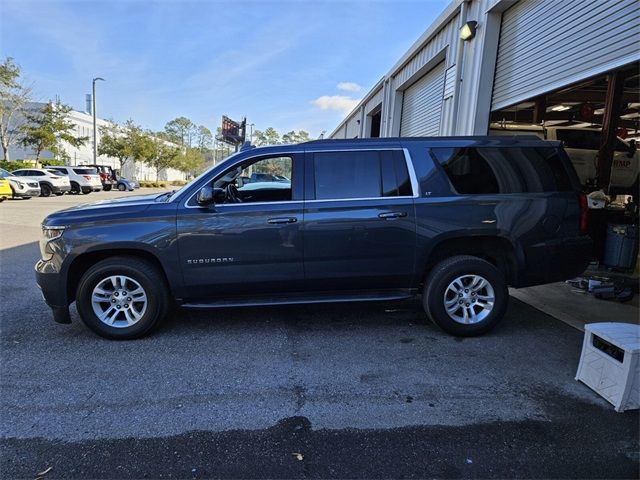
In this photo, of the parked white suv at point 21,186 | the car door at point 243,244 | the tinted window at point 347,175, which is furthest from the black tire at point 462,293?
the parked white suv at point 21,186

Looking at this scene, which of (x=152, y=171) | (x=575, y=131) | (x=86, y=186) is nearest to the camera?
(x=575, y=131)

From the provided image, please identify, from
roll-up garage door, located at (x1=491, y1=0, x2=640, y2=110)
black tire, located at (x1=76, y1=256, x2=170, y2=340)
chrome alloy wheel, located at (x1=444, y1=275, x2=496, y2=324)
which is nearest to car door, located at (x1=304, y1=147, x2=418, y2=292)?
chrome alloy wheel, located at (x1=444, y1=275, x2=496, y2=324)

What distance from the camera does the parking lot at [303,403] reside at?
267 cm

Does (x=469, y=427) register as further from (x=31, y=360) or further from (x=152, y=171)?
(x=152, y=171)

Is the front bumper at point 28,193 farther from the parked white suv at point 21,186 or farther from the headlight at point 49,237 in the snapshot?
the headlight at point 49,237

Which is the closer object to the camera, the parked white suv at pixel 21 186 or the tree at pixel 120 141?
the parked white suv at pixel 21 186

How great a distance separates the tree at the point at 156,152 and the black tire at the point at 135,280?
44785 millimetres

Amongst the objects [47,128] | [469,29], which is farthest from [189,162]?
[469,29]

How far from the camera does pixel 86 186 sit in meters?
27.9

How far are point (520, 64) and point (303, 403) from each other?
6.74m

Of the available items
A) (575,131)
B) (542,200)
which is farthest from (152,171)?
(542,200)

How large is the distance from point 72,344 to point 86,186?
26962mm

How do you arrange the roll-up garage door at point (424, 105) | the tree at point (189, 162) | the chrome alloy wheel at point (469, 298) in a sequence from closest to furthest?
the chrome alloy wheel at point (469, 298) < the roll-up garage door at point (424, 105) < the tree at point (189, 162)

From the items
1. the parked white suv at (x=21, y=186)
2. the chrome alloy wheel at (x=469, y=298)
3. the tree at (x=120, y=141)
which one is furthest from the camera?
the tree at (x=120, y=141)
